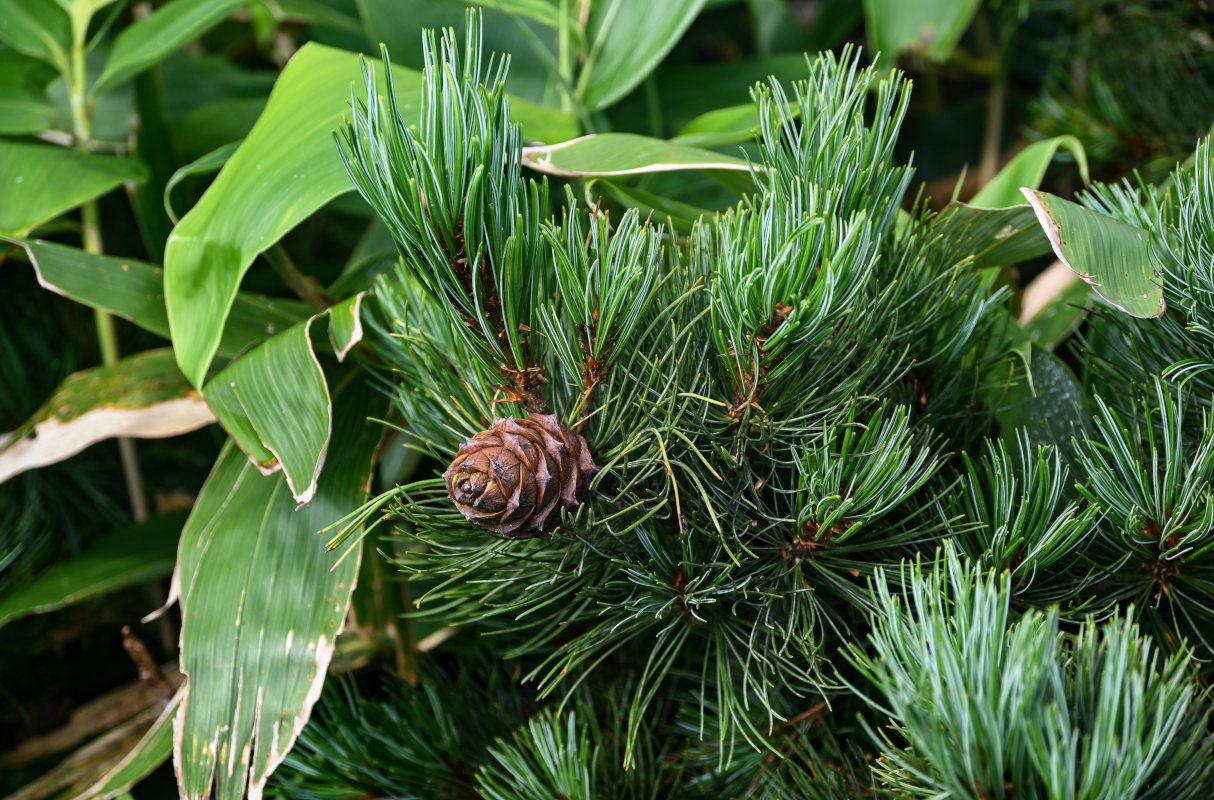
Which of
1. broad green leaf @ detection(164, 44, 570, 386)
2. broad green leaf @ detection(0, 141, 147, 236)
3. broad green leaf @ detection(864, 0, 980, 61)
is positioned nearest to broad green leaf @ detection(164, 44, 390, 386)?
broad green leaf @ detection(164, 44, 570, 386)

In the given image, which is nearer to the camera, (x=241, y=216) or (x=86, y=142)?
(x=241, y=216)

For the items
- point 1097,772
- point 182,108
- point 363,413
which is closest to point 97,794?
point 363,413

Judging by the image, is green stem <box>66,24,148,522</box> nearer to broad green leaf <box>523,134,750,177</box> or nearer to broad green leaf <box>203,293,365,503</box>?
broad green leaf <box>203,293,365,503</box>

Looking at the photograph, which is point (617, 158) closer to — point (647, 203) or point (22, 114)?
point (647, 203)

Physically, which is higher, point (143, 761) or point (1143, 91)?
point (1143, 91)

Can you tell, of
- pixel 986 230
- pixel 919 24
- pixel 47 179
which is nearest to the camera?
pixel 986 230

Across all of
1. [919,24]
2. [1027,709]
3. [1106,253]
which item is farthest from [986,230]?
[919,24]

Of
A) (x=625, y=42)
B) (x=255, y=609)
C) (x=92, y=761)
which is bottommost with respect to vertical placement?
(x=92, y=761)
